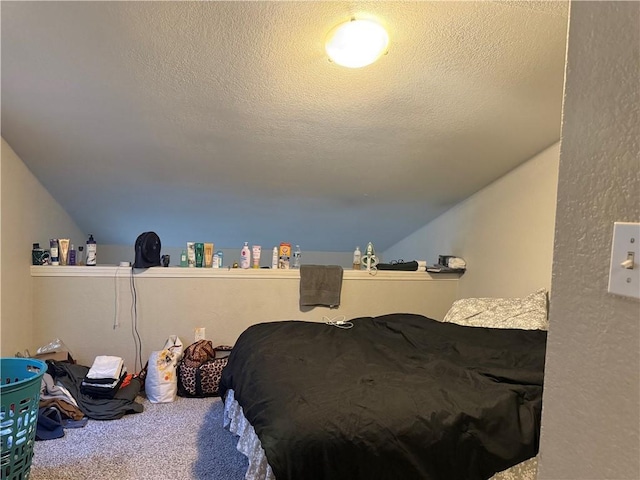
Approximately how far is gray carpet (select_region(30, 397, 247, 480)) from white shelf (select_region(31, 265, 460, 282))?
1079 mm

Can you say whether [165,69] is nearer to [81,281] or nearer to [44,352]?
[81,281]

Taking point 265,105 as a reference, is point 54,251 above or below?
below

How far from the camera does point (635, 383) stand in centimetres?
57

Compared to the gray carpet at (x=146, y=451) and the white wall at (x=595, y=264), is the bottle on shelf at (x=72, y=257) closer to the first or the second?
the gray carpet at (x=146, y=451)

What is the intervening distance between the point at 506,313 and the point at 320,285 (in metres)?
1.53

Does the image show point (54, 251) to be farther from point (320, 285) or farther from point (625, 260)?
point (625, 260)

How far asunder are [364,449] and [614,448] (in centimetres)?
95

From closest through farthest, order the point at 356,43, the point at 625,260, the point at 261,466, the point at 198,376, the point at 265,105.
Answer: the point at 625,260 → the point at 261,466 → the point at 356,43 → the point at 265,105 → the point at 198,376

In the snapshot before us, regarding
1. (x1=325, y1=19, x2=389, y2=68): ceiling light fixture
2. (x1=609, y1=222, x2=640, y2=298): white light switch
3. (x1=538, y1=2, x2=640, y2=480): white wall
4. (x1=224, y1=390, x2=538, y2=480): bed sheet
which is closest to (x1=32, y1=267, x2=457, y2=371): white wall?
(x1=224, y1=390, x2=538, y2=480): bed sheet

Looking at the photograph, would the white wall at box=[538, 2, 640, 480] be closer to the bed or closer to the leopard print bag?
the bed

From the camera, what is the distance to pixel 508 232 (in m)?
3.45

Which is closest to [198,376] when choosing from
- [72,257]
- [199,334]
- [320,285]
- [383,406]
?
[199,334]

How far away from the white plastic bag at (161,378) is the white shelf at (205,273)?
26.1 inches

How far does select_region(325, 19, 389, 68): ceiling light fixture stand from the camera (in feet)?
5.93
